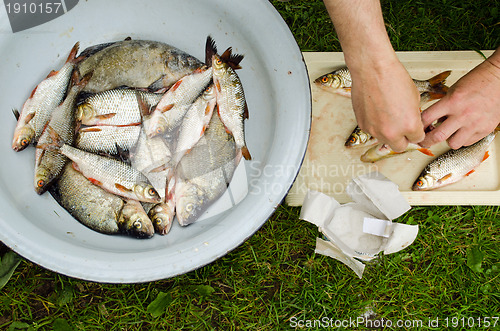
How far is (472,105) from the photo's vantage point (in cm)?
171

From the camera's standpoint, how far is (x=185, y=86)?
1.80 meters

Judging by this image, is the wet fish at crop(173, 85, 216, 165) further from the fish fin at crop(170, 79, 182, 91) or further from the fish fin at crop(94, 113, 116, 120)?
the fish fin at crop(94, 113, 116, 120)

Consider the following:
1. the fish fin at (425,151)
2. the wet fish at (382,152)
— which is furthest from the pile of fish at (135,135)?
the fish fin at (425,151)

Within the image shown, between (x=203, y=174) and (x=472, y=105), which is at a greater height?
(x=472, y=105)

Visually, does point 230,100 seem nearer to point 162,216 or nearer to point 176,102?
point 176,102

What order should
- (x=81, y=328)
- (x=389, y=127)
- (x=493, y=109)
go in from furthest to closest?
(x=81, y=328) → (x=493, y=109) → (x=389, y=127)

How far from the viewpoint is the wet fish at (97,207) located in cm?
175

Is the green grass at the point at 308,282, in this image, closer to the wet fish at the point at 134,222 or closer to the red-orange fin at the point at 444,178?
the red-orange fin at the point at 444,178

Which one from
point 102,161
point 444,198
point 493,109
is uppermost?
point 493,109

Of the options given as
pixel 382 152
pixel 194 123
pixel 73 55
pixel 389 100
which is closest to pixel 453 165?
pixel 382 152

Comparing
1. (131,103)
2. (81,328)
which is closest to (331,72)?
(131,103)

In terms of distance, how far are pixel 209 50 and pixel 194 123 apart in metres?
Answer: 0.39

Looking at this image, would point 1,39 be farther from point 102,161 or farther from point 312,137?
point 312,137

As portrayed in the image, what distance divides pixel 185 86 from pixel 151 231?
0.68 m
